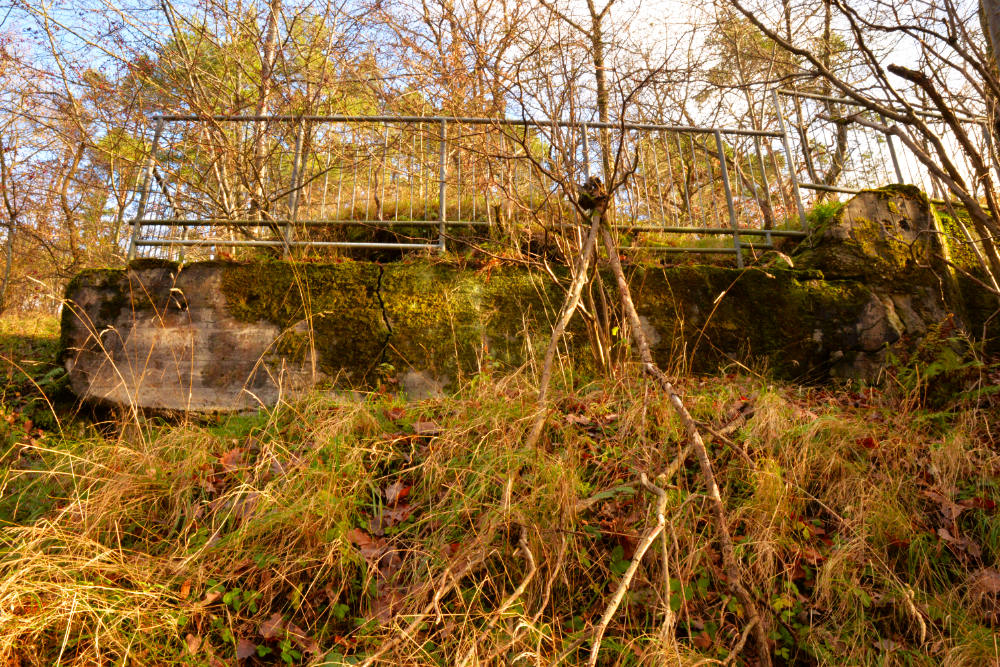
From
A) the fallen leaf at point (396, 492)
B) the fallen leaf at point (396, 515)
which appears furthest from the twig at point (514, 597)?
the fallen leaf at point (396, 492)

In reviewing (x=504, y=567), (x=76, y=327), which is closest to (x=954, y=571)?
(x=504, y=567)

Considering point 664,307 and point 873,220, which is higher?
point 873,220

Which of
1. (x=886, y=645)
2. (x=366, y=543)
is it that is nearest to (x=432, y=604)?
(x=366, y=543)

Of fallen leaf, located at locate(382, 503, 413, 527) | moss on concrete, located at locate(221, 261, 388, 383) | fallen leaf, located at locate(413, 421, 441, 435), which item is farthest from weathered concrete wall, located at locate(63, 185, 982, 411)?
fallen leaf, located at locate(382, 503, 413, 527)

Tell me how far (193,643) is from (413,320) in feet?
7.91

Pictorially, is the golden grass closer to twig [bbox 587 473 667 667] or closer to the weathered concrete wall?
twig [bbox 587 473 667 667]

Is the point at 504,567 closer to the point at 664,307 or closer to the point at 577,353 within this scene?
the point at 577,353

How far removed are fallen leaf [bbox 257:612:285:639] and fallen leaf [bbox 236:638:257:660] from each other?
0.15ft

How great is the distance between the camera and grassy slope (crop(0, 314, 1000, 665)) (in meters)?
1.86

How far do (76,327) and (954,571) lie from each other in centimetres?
525

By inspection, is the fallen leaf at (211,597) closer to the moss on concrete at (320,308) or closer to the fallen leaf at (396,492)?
the fallen leaf at (396,492)

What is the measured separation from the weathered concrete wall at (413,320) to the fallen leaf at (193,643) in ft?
6.18

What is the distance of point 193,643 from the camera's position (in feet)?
6.07

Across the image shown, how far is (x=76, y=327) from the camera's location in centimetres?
385
